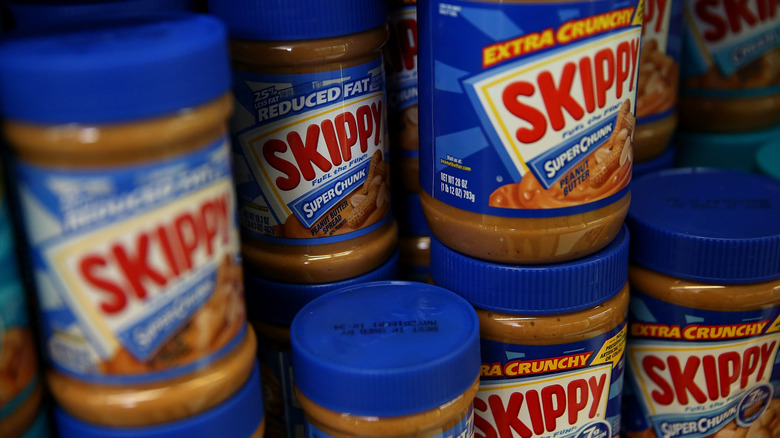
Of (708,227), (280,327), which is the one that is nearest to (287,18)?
(280,327)

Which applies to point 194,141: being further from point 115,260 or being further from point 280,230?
point 280,230

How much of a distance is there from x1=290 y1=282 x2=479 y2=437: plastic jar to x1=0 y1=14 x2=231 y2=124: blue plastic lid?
386mm

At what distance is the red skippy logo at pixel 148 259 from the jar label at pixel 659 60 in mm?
933

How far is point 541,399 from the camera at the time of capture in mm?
1210

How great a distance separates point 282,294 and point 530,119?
1.63 feet

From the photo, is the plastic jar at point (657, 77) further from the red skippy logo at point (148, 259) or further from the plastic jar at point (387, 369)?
the red skippy logo at point (148, 259)

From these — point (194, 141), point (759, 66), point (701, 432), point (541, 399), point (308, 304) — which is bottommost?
point (701, 432)

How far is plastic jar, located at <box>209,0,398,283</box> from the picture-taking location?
113cm

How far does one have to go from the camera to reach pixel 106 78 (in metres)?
0.78

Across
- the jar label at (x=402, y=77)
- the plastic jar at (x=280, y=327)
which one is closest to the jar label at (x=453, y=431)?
the plastic jar at (x=280, y=327)

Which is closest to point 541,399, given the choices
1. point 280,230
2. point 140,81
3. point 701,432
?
point 701,432

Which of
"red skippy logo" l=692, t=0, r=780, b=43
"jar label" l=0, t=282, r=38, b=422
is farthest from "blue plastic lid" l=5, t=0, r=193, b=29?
"red skippy logo" l=692, t=0, r=780, b=43

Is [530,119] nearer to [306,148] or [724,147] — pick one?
[306,148]

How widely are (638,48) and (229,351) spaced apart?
69cm
